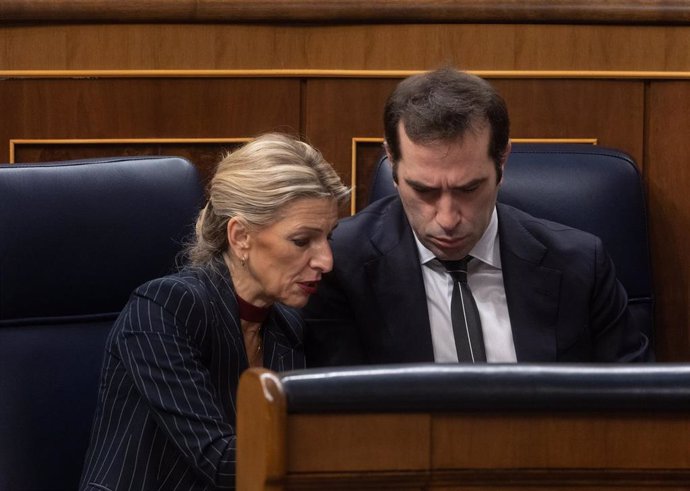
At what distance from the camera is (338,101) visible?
1870 mm

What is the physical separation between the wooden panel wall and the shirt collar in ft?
1.36

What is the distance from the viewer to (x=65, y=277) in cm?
143

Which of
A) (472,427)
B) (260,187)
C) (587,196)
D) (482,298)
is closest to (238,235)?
(260,187)

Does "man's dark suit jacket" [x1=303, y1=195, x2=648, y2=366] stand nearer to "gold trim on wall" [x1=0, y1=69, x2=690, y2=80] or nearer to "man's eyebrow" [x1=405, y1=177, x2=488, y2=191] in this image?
"man's eyebrow" [x1=405, y1=177, x2=488, y2=191]

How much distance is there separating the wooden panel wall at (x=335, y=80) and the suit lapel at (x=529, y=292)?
425 mm

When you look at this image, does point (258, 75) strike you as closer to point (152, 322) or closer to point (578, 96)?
point (578, 96)

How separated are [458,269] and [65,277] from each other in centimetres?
50

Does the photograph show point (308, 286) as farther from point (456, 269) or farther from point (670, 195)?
point (670, 195)

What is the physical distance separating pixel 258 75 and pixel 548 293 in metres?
0.68

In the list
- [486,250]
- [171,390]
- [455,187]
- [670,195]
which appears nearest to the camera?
[171,390]

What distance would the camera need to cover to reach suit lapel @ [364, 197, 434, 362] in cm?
140

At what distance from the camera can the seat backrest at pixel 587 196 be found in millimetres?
1578

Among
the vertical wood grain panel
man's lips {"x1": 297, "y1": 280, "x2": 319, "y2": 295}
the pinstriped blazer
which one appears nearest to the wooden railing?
the pinstriped blazer

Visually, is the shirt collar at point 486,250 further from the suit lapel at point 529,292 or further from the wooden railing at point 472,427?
the wooden railing at point 472,427
